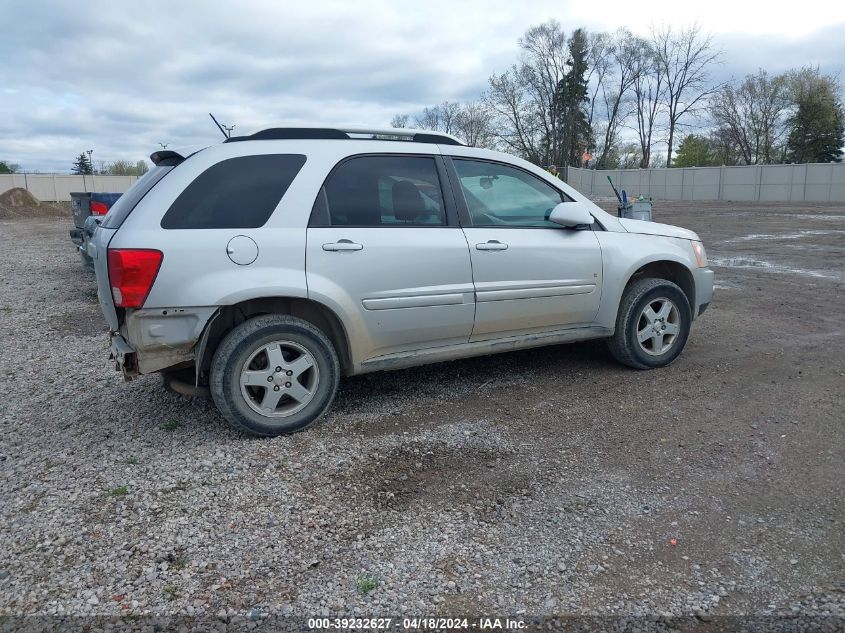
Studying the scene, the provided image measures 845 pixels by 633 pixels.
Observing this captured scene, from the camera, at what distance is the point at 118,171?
6338cm

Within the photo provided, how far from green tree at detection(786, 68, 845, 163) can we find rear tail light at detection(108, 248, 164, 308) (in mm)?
62380

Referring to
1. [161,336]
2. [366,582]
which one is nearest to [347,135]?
[161,336]

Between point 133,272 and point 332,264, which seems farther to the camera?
point 332,264

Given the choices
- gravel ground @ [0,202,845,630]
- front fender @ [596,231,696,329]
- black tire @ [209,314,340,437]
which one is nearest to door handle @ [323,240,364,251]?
black tire @ [209,314,340,437]

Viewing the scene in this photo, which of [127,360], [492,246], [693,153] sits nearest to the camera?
[127,360]

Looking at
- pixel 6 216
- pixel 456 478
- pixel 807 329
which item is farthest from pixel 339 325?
pixel 6 216

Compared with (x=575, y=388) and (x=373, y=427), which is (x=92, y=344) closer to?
(x=373, y=427)

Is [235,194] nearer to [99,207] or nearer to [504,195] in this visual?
[504,195]

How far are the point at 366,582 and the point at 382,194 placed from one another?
2535mm

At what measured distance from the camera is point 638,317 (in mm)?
5238

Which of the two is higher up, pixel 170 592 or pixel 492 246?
pixel 492 246

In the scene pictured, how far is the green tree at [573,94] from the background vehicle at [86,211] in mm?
57438

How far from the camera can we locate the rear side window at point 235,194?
3.91m

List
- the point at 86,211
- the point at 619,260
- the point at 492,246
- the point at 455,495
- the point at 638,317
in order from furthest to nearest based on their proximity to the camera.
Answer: the point at 86,211, the point at 638,317, the point at 619,260, the point at 492,246, the point at 455,495
